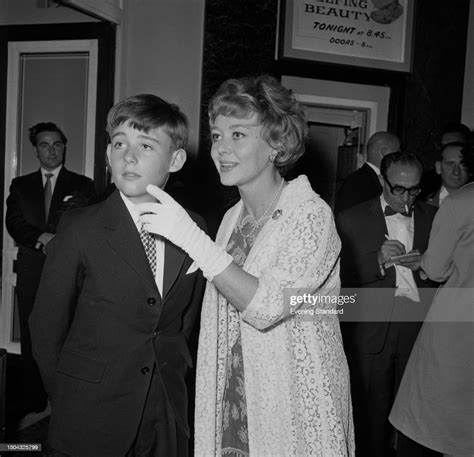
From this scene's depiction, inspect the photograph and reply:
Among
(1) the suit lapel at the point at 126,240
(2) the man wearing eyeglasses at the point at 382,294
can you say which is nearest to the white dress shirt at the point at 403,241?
(2) the man wearing eyeglasses at the point at 382,294

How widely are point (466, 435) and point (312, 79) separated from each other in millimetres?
2065

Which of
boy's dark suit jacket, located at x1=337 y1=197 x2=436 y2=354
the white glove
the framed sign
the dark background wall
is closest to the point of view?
the white glove

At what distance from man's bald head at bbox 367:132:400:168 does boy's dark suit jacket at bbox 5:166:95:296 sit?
51.3 inches

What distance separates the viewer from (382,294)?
2.09 meters

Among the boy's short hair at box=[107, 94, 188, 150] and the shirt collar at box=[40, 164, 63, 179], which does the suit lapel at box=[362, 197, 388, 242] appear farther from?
the shirt collar at box=[40, 164, 63, 179]

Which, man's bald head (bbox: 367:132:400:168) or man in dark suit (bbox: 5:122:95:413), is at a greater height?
man's bald head (bbox: 367:132:400:168)

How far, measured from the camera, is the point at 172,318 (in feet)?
4.04

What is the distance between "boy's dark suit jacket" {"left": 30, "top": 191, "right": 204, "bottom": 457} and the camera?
1.14 metres

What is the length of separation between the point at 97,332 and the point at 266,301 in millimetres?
340

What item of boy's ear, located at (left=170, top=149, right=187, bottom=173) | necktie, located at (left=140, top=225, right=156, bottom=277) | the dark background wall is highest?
the dark background wall

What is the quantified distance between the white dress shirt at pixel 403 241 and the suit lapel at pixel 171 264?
1114mm

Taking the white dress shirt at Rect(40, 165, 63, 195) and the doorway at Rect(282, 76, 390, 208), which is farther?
the doorway at Rect(282, 76, 390, 208)

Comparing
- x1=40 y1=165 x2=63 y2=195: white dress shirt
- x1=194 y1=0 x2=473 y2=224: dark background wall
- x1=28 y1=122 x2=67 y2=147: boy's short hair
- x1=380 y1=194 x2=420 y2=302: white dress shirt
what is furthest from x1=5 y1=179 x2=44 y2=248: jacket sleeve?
x1=380 y1=194 x2=420 y2=302: white dress shirt

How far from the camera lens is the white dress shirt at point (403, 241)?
2.12 meters
